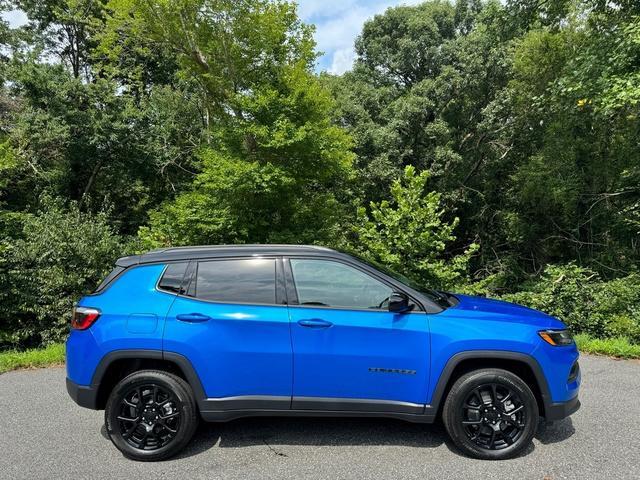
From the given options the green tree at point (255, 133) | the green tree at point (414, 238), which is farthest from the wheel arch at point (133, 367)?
the green tree at point (255, 133)

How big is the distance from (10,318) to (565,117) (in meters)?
15.4

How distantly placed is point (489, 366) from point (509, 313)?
473mm

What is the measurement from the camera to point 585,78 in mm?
8961

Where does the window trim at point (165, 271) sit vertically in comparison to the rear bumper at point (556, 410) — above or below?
above

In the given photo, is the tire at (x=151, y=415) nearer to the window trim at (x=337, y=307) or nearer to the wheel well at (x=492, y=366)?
the window trim at (x=337, y=307)

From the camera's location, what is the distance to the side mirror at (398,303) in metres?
3.47

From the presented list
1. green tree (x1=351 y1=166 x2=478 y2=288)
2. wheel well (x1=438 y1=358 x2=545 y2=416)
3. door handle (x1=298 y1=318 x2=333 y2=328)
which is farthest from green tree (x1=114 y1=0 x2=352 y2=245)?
wheel well (x1=438 y1=358 x2=545 y2=416)

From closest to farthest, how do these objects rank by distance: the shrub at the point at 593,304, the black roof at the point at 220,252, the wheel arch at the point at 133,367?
the wheel arch at the point at 133,367, the black roof at the point at 220,252, the shrub at the point at 593,304

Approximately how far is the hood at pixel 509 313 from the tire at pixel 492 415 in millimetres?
436

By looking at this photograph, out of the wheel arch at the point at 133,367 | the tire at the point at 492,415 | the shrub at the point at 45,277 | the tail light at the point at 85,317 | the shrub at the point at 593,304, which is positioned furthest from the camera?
the shrub at the point at 45,277

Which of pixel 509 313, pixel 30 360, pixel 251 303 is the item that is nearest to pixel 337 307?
pixel 251 303

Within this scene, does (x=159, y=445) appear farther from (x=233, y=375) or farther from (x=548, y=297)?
(x=548, y=297)

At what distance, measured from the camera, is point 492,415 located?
3.47 meters

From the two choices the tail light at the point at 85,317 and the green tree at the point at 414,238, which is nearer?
the tail light at the point at 85,317
